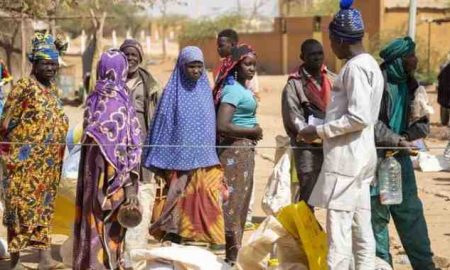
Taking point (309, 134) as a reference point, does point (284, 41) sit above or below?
below

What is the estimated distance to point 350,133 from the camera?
17.1ft

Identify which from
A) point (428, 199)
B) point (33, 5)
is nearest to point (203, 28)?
point (33, 5)

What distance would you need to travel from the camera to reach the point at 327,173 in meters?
5.25

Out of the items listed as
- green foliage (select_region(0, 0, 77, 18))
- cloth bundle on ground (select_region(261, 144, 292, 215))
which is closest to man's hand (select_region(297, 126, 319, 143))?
cloth bundle on ground (select_region(261, 144, 292, 215))

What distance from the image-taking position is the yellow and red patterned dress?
6426mm

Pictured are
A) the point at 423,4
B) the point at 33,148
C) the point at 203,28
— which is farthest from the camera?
the point at 203,28

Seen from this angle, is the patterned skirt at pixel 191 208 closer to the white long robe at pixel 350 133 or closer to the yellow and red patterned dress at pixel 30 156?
the yellow and red patterned dress at pixel 30 156

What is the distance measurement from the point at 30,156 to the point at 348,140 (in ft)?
7.80

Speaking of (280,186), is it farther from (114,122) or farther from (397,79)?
(114,122)

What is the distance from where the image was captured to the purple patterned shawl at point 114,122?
5.73 metres

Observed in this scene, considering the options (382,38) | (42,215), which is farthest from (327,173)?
(382,38)

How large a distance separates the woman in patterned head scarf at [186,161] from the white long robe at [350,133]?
1267 mm

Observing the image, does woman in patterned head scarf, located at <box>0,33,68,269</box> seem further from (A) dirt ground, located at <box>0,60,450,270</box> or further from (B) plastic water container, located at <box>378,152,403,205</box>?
(B) plastic water container, located at <box>378,152,403,205</box>

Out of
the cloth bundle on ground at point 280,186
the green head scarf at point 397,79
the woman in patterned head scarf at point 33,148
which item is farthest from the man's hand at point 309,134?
the cloth bundle on ground at point 280,186
